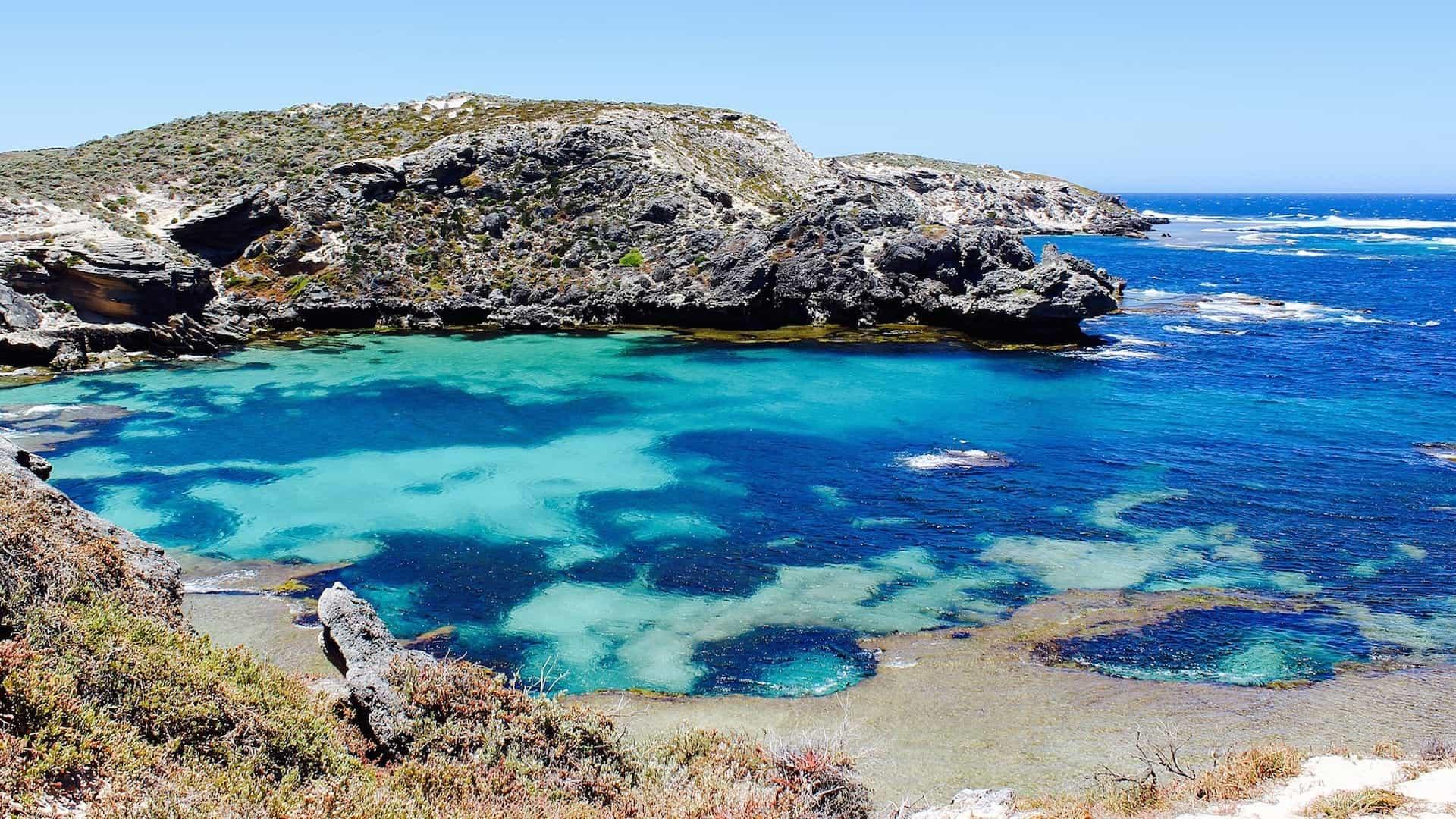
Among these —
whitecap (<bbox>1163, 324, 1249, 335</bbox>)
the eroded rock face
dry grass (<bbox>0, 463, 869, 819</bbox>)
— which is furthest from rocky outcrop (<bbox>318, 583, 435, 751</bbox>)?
whitecap (<bbox>1163, 324, 1249, 335</bbox>)

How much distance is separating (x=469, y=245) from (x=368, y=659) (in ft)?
208

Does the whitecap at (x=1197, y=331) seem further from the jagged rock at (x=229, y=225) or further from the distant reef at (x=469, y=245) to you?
the jagged rock at (x=229, y=225)

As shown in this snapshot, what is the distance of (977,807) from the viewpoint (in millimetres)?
13688

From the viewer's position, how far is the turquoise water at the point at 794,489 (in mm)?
22938

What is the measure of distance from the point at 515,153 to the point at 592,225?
1168 centimetres

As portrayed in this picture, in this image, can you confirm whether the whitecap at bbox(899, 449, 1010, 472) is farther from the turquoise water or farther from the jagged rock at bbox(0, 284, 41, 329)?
the jagged rock at bbox(0, 284, 41, 329)

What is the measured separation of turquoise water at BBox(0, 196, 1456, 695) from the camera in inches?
903

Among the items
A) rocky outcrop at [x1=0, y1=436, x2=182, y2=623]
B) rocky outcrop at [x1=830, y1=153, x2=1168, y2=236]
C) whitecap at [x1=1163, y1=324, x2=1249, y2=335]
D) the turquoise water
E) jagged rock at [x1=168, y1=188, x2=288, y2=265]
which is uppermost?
rocky outcrop at [x1=830, y1=153, x2=1168, y2=236]

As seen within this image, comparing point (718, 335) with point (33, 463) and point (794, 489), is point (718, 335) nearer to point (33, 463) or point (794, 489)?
point (794, 489)

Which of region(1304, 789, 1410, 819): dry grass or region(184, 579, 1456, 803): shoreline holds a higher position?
region(1304, 789, 1410, 819): dry grass

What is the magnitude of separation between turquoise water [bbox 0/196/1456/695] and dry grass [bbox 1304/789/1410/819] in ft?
27.7

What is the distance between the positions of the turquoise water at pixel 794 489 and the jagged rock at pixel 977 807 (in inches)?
252

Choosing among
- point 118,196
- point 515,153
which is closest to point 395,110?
point 515,153

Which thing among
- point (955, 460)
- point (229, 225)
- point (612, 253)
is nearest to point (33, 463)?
point (955, 460)
